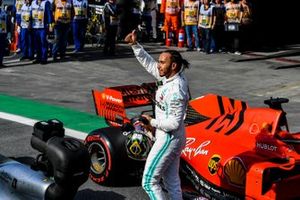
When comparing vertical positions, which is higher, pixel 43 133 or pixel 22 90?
pixel 43 133

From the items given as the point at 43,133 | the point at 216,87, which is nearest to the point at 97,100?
the point at 43,133

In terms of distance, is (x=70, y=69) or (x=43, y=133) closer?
(x=43, y=133)

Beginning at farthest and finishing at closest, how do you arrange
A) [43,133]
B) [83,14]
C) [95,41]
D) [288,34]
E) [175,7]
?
1. [288,34]
2. [95,41]
3. [175,7]
4. [83,14]
5. [43,133]

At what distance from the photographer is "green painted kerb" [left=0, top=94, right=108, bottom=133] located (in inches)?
430

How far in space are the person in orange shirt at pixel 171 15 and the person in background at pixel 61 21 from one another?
4237 millimetres

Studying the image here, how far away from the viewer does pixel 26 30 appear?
17703 mm

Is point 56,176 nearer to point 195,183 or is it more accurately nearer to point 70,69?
point 195,183

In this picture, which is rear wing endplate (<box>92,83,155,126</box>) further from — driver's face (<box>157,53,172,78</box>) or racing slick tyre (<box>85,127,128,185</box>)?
driver's face (<box>157,53,172,78</box>)

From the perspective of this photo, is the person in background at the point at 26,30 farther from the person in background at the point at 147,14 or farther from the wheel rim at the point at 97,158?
the wheel rim at the point at 97,158

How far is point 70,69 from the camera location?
1712 cm

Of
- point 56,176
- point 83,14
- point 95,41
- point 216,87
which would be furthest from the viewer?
point 95,41

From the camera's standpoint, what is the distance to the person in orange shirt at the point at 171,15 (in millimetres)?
21188

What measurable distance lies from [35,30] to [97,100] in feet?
30.7

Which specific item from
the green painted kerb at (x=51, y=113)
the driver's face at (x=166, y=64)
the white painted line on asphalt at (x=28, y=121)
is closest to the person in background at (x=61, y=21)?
the green painted kerb at (x=51, y=113)
